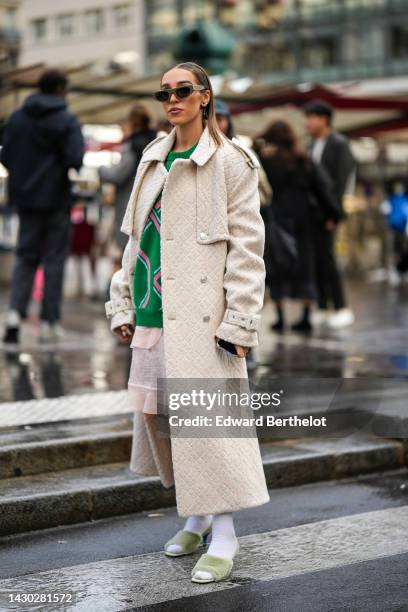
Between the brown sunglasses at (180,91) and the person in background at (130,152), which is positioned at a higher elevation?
the brown sunglasses at (180,91)

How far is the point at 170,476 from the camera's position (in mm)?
5031

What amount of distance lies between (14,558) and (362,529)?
1546 mm

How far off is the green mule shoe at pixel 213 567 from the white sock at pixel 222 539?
0.02m

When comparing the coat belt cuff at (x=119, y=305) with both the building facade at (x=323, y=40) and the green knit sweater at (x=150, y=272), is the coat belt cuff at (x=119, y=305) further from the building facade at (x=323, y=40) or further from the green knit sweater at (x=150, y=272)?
the building facade at (x=323, y=40)

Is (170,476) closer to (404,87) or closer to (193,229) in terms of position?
(193,229)

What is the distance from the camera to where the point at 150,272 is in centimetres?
496

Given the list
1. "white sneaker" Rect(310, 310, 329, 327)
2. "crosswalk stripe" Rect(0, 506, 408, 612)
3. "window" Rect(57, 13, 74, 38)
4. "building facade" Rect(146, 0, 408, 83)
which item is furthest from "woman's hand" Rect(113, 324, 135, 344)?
"window" Rect(57, 13, 74, 38)

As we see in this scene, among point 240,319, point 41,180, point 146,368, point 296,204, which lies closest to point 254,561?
point 146,368

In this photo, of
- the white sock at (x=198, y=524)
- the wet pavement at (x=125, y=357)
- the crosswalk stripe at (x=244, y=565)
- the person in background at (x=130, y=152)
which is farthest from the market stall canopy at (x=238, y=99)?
the white sock at (x=198, y=524)

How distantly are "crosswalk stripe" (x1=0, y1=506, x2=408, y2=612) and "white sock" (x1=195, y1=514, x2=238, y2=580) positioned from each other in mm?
99

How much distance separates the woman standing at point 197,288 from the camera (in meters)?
4.77

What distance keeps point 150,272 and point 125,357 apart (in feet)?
15.7

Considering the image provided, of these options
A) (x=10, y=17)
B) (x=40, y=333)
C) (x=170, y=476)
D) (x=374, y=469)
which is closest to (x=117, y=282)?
(x=170, y=476)

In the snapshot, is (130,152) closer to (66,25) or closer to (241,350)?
(241,350)
